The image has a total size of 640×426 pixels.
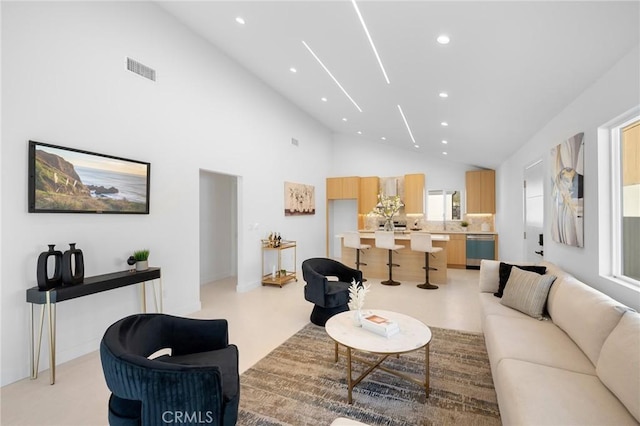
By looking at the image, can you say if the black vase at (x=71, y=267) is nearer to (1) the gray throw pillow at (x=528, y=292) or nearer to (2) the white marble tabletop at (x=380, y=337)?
(2) the white marble tabletop at (x=380, y=337)

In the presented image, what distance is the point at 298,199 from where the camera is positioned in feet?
25.1

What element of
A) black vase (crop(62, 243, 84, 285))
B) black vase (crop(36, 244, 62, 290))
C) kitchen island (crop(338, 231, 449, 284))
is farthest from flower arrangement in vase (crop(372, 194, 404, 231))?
black vase (crop(36, 244, 62, 290))

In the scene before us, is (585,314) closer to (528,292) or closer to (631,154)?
(528,292)

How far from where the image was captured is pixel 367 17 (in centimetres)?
270

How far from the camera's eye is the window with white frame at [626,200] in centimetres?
242

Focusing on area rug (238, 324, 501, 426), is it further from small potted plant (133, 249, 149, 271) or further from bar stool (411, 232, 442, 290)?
bar stool (411, 232, 442, 290)

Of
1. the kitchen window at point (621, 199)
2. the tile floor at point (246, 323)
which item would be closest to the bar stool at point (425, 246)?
the tile floor at point (246, 323)

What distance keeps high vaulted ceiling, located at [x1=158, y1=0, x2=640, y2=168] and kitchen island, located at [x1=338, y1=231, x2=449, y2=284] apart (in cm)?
228

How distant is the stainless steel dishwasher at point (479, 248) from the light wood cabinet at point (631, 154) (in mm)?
5267

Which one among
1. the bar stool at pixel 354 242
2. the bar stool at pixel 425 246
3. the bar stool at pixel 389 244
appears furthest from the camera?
the bar stool at pixel 354 242

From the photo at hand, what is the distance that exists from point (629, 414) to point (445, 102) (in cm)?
355

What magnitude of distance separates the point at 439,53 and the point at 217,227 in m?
5.61

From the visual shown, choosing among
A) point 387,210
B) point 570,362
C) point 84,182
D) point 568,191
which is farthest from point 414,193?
point 84,182

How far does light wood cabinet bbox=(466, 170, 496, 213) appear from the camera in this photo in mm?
7930
